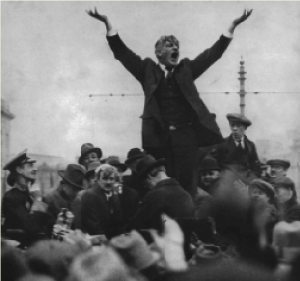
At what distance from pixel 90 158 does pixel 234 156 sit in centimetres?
181

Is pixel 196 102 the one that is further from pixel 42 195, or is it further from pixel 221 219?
pixel 42 195

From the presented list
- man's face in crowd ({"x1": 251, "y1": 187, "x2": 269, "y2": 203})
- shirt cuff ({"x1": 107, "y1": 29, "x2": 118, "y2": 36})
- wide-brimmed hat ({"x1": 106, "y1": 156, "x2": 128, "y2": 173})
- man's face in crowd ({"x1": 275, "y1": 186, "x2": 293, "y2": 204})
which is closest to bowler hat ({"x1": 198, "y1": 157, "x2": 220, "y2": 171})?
man's face in crowd ({"x1": 251, "y1": 187, "x2": 269, "y2": 203})

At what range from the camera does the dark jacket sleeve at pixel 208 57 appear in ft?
34.7

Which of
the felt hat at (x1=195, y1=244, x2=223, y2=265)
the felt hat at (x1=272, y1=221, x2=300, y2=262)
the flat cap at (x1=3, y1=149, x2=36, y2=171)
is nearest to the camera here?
the felt hat at (x1=195, y1=244, x2=223, y2=265)

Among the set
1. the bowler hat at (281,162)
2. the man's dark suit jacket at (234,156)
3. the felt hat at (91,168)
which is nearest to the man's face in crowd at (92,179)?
the felt hat at (91,168)

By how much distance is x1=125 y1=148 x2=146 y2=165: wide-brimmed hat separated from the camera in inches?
415

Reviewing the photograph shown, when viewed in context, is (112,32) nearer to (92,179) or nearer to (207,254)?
(92,179)

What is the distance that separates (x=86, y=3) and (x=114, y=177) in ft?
7.39

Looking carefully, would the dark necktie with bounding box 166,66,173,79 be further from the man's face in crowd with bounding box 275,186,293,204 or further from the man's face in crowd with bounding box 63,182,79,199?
the man's face in crowd with bounding box 275,186,293,204

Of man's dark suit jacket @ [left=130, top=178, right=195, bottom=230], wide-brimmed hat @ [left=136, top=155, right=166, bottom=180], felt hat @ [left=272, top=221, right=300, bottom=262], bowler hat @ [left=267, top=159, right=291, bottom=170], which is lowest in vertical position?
felt hat @ [left=272, top=221, right=300, bottom=262]

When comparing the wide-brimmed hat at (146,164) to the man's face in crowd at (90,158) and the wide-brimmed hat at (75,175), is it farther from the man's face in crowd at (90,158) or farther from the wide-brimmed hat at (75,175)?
the wide-brimmed hat at (75,175)

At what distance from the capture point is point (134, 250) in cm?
1037

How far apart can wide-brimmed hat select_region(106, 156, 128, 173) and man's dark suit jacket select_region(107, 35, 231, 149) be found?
376 millimetres

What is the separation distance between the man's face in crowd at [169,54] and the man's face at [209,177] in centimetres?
141
